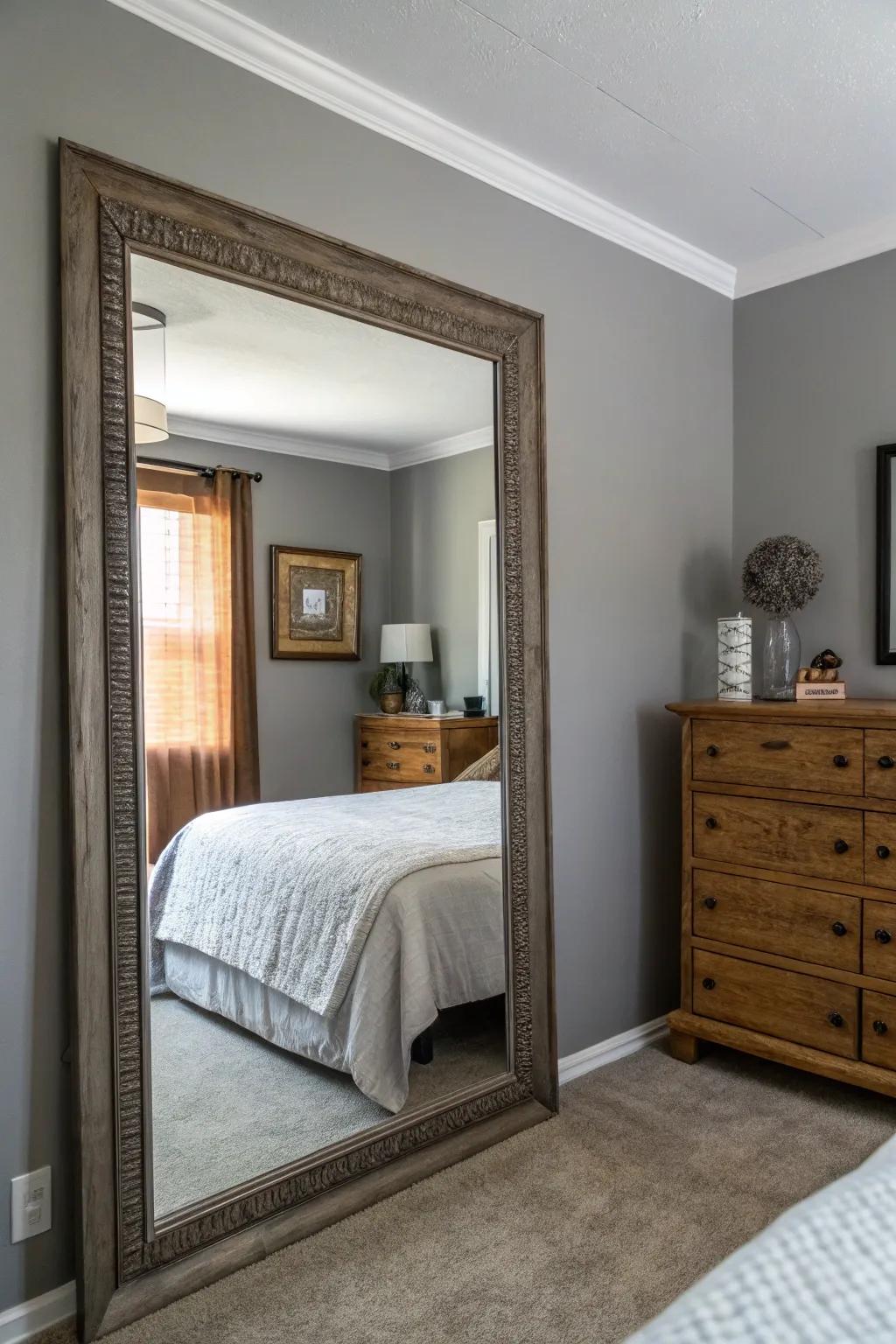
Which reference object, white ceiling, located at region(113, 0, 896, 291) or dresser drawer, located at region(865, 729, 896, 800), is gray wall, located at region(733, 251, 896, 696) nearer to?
white ceiling, located at region(113, 0, 896, 291)

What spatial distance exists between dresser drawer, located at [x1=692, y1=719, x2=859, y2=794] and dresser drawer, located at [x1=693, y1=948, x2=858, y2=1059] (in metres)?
0.54

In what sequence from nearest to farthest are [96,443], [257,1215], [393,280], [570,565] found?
[96,443] → [257,1215] → [393,280] → [570,565]

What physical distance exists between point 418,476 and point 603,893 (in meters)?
1.41

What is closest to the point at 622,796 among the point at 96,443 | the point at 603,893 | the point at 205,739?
the point at 603,893

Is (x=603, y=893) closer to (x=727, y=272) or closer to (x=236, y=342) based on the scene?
(x=236, y=342)

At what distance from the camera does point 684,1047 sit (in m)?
3.00

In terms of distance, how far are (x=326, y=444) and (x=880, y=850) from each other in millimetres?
1765

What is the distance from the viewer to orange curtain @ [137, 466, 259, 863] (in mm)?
1948

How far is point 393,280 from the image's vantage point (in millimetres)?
2355

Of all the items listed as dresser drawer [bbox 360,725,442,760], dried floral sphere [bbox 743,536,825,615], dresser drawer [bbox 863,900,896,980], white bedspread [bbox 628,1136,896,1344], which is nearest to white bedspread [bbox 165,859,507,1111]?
dresser drawer [bbox 360,725,442,760]

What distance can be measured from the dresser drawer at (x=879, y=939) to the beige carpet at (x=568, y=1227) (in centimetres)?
42

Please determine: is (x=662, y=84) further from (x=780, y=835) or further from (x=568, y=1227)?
(x=568, y=1227)

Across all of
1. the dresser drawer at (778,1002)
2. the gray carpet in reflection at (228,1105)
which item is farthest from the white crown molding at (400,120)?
the dresser drawer at (778,1002)

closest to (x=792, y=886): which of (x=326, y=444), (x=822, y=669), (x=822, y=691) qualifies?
(x=822, y=691)
